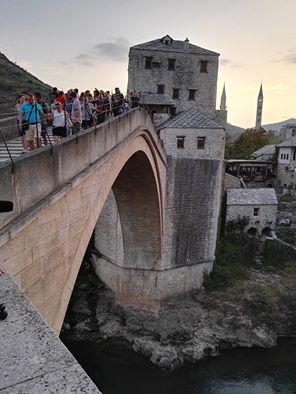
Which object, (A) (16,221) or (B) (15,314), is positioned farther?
(A) (16,221)

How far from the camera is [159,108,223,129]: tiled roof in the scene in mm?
21406

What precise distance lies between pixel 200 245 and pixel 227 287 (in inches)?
124

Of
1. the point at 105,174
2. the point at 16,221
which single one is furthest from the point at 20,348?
the point at 105,174

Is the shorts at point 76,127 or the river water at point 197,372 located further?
the river water at point 197,372

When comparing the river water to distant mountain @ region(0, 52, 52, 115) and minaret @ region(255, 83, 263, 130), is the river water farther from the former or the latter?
minaret @ region(255, 83, 263, 130)

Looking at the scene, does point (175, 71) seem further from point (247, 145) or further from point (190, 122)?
point (247, 145)

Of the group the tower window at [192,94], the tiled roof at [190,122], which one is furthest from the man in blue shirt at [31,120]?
the tower window at [192,94]

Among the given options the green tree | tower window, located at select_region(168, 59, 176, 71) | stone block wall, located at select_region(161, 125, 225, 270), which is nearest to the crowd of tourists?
stone block wall, located at select_region(161, 125, 225, 270)

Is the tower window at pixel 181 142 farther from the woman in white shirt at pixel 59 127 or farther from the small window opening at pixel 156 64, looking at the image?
the woman in white shirt at pixel 59 127

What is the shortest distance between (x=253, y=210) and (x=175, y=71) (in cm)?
1144

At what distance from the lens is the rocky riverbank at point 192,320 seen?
1995 cm

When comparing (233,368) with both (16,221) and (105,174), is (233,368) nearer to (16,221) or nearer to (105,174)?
(105,174)

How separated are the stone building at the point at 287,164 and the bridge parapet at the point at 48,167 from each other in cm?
3268

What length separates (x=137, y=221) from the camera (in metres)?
22.0
